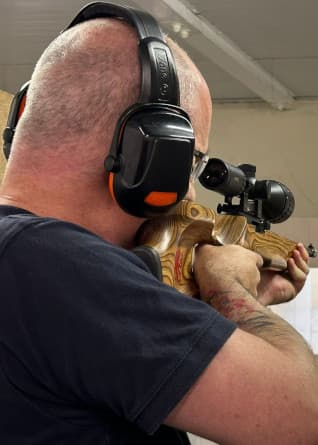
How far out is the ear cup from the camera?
0.93 metres

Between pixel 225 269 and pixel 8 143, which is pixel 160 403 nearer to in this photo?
pixel 225 269

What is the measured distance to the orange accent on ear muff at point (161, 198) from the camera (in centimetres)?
96

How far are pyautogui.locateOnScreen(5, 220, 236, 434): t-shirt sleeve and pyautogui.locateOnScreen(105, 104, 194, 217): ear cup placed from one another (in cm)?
14

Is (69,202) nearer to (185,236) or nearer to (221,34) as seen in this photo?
(185,236)

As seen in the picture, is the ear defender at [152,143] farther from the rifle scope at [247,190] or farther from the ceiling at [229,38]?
the ceiling at [229,38]

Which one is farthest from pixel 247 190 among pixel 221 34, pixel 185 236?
pixel 221 34

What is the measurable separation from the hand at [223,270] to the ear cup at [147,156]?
0.19 metres

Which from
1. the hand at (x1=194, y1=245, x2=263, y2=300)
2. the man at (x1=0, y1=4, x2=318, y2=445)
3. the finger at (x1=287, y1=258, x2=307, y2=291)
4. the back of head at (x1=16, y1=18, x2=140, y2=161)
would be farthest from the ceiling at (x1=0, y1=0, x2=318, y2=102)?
the man at (x1=0, y1=4, x2=318, y2=445)

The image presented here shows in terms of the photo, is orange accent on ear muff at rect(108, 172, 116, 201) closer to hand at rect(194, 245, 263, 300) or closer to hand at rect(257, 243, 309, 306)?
hand at rect(194, 245, 263, 300)

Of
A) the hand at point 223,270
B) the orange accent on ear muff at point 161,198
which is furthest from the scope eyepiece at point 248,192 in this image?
the orange accent on ear muff at point 161,198

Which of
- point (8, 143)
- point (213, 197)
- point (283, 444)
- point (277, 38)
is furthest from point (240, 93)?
point (283, 444)

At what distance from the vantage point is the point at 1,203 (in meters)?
0.96

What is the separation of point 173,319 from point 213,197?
5.58m

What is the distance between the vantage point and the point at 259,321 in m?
0.97
